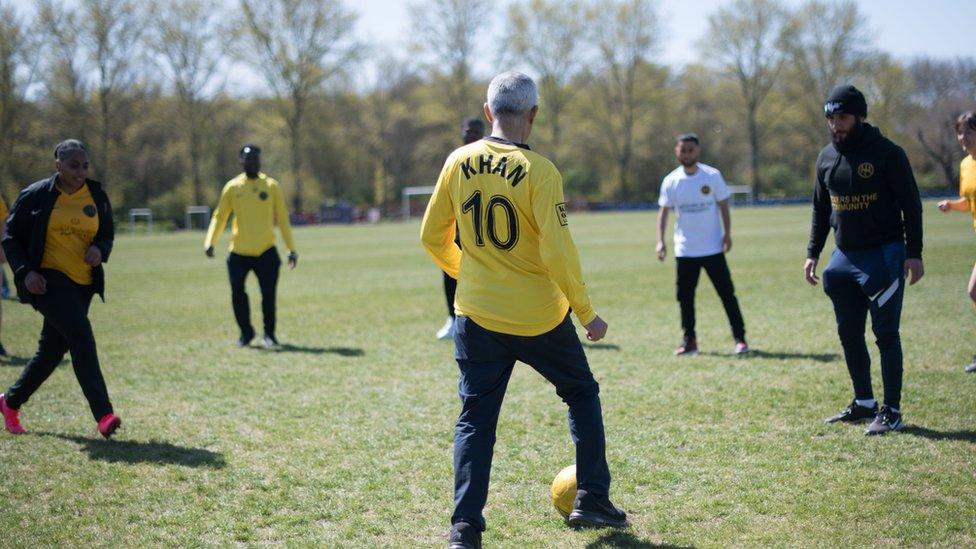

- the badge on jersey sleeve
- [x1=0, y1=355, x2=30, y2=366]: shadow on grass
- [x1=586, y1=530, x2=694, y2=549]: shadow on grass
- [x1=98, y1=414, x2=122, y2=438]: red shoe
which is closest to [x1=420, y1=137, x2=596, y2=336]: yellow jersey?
the badge on jersey sleeve

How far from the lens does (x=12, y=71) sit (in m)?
44.0

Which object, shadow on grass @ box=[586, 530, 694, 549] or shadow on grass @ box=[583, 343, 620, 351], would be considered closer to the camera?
shadow on grass @ box=[586, 530, 694, 549]

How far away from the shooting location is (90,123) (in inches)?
1945

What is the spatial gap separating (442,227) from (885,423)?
3.60 m

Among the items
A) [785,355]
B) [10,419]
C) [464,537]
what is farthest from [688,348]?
[10,419]

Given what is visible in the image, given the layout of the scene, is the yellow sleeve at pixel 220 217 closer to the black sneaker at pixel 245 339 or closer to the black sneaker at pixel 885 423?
the black sneaker at pixel 245 339

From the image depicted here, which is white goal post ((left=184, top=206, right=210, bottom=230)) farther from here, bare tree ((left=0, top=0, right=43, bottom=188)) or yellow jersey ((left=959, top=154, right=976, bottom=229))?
yellow jersey ((left=959, top=154, right=976, bottom=229))

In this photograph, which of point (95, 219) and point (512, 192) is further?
point (95, 219)

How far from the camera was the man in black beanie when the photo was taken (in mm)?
5469

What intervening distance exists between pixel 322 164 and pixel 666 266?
54.1m

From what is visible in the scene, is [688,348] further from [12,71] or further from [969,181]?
[12,71]

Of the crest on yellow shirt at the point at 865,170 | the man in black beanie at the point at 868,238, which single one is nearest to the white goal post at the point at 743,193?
the man in black beanie at the point at 868,238

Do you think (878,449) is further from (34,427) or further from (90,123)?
(90,123)

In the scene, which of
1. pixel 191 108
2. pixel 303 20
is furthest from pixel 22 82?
pixel 303 20
